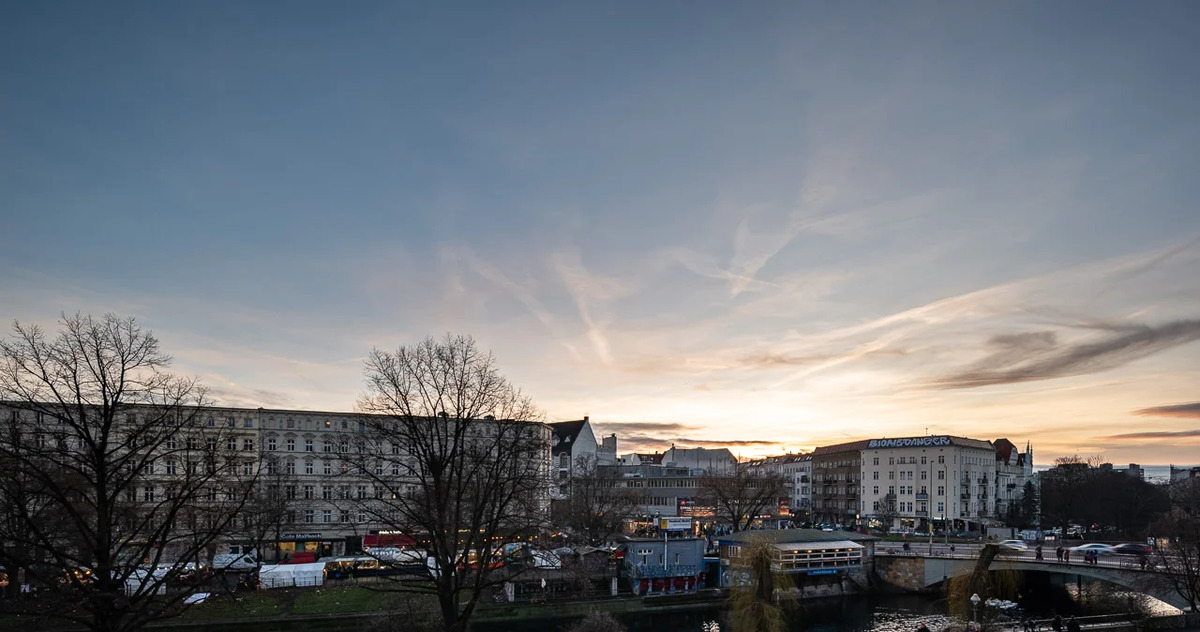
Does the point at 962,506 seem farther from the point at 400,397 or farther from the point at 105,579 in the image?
the point at 105,579

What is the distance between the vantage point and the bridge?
51.3 m

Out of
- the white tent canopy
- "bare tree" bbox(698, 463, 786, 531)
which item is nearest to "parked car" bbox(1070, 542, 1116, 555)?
"bare tree" bbox(698, 463, 786, 531)

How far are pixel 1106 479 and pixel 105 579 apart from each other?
138464 millimetres

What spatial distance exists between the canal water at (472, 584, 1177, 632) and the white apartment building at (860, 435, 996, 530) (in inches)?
1724

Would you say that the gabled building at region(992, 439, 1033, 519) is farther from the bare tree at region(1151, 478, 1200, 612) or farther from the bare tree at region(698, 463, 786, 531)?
the bare tree at region(1151, 478, 1200, 612)

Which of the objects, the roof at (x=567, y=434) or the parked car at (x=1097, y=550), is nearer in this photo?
the parked car at (x=1097, y=550)

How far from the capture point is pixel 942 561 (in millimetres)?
65312

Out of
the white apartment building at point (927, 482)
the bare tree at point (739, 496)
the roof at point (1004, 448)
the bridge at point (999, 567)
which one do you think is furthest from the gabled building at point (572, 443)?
the roof at point (1004, 448)

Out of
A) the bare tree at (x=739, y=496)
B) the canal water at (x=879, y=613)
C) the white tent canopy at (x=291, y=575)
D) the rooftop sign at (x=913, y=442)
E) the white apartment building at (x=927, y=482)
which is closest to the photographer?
the canal water at (x=879, y=613)

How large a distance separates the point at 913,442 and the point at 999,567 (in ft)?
176

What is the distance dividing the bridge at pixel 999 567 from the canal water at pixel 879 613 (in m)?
1.35

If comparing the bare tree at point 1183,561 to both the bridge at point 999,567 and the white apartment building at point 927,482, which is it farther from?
the white apartment building at point 927,482

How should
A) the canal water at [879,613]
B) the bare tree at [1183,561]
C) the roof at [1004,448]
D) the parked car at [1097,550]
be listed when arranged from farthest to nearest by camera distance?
the roof at [1004,448]
the parked car at [1097,550]
the canal water at [879,613]
the bare tree at [1183,561]

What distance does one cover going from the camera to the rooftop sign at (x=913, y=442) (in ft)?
363
